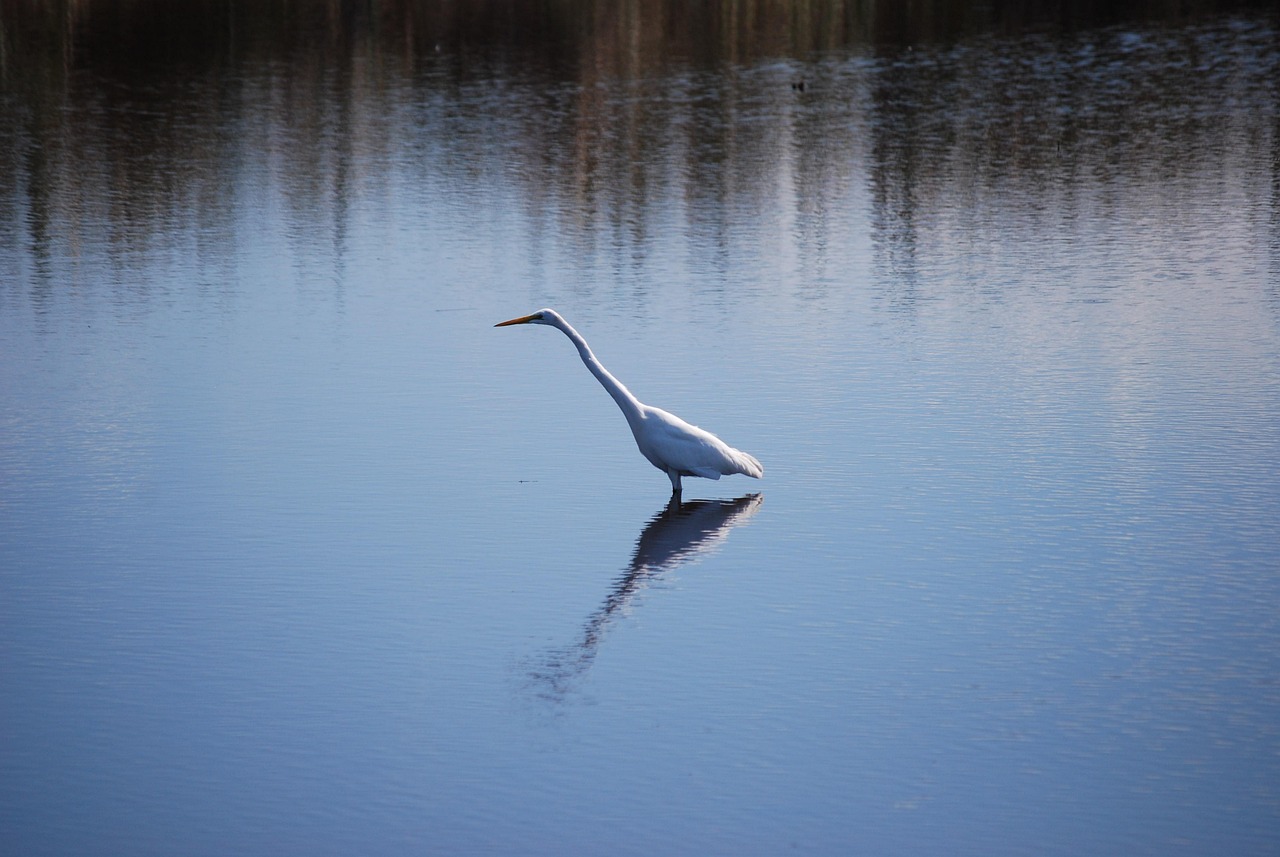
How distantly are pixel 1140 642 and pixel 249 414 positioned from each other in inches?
206

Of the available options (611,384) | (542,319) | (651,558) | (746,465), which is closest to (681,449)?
(746,465)

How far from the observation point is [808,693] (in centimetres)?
584

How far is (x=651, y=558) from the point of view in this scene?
7352 millimetres

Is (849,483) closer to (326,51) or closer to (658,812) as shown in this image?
(658,812)

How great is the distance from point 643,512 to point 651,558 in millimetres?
707

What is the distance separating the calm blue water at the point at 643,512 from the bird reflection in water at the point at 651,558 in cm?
3

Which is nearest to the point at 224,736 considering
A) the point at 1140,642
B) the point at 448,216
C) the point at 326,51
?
the point at 1140,642

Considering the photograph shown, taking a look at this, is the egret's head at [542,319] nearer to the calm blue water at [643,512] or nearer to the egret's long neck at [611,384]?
the egret's long neck at [611,384]

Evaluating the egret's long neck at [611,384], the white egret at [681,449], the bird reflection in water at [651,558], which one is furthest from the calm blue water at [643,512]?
the egret's long neck at [611,384]

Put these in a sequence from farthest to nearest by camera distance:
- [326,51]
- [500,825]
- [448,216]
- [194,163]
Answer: [326,51] → [194,163] → [448,216] → [500,825]

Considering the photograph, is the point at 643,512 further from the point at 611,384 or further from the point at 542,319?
the point at 542,319

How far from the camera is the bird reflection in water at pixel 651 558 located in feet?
20.0

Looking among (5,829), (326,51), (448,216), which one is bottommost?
(5,829)

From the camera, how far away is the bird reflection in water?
608cm
